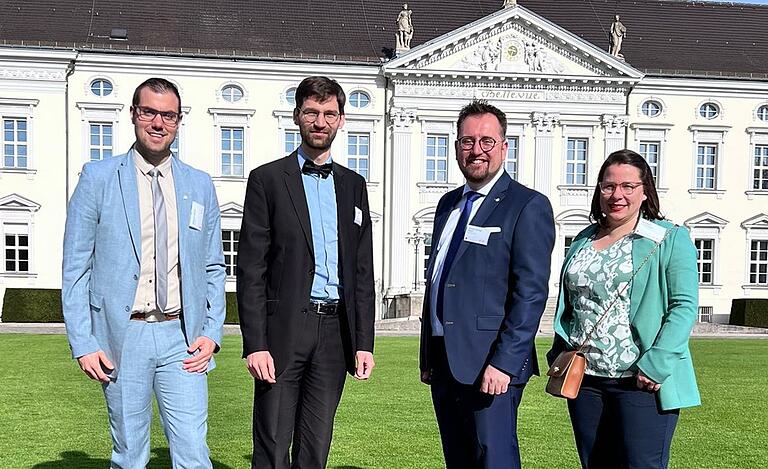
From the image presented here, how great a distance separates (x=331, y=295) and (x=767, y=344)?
64.6 ft

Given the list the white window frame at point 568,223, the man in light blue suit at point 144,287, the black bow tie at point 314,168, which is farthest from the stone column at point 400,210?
the man in light blue suit at point 144,287

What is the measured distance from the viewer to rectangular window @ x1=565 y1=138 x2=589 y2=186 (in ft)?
109

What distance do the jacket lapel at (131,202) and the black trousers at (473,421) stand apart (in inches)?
68.2

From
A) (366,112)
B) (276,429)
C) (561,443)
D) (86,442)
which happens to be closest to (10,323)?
(366,112)

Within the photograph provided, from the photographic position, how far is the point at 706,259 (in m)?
34.0

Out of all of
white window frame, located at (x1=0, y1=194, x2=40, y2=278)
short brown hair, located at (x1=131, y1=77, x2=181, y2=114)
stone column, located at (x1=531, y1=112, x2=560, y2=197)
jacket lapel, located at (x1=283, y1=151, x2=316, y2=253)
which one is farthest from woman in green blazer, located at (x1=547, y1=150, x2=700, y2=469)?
white window frame, located at (x1=0, y1=194, x2=40, y2=278)

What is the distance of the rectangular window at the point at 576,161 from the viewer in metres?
33.2

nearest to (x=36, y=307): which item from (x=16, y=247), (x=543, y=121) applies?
(x=16, y=247)

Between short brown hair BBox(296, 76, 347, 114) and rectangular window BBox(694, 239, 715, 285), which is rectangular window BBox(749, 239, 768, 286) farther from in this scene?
short brown hair BBox(296, 76, 347, 114)

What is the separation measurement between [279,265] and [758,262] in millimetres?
33734

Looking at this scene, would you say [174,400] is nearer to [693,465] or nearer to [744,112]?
[693,465]

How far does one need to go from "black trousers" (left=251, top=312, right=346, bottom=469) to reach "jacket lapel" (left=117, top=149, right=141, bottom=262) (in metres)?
1.01

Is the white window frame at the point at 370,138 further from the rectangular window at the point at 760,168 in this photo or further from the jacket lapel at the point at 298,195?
the jacket lapel at the point at 298,195

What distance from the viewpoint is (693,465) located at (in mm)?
7164
